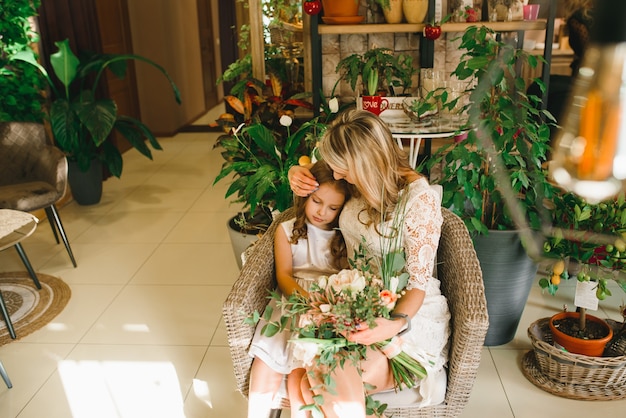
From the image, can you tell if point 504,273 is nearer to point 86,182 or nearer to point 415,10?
point 415,10

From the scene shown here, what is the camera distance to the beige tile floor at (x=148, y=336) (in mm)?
2070

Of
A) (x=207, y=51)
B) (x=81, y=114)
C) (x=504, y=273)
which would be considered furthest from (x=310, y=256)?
(x=207, y=51)

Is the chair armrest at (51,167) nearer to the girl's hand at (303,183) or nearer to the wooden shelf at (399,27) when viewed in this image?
the wooden shelf at (399,27)

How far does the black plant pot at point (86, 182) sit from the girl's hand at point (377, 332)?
320 centimetres

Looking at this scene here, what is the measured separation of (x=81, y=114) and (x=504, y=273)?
2834 millimetres

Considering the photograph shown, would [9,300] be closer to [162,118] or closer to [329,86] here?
[329,86]

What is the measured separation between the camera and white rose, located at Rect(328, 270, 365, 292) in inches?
55.3

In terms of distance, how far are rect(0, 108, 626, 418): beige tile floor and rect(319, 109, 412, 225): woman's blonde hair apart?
879 mm

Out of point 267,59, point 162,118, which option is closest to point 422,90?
point 267,59

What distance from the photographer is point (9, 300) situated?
285 centimetres

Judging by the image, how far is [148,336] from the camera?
2516 millimetres

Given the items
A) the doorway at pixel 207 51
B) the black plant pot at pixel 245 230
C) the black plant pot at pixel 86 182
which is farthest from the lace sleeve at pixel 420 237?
the doorway at pixel 207 51

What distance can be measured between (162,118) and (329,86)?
3474mm

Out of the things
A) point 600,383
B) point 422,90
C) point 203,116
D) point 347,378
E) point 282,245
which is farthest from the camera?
point 203,116
